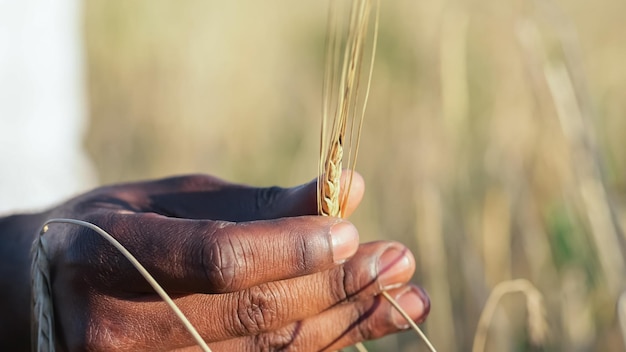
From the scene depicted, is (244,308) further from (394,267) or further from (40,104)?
(40,104)

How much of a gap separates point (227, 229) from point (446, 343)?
2.99 feet

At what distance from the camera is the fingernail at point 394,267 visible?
84cm

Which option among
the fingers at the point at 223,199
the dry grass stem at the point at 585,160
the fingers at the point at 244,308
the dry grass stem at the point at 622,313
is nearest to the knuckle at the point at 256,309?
the fingers at the point at 244,308

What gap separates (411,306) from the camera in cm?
→ 86

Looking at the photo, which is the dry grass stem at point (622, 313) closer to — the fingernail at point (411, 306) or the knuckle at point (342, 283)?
the fingernail at point (411, 306)

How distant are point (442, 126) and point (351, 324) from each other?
991mm

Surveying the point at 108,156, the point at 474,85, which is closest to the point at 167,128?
the point at 108,156

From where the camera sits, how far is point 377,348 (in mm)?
1632

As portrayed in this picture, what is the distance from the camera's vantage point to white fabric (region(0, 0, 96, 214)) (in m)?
1.77

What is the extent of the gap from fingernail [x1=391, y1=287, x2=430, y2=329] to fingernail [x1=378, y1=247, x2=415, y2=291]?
2cm

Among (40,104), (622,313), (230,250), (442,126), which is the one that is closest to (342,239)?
(230,250)

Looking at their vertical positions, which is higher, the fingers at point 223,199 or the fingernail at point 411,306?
the fingers at point 223,199

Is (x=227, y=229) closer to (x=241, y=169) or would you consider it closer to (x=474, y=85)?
(x=474, y=85)

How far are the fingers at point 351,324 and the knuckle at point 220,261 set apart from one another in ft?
0.51
